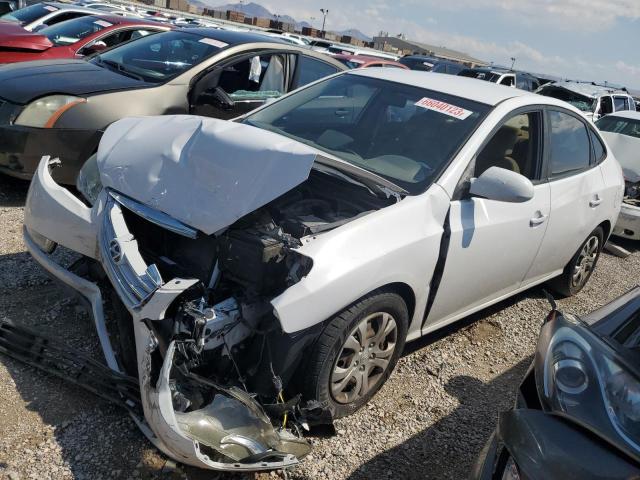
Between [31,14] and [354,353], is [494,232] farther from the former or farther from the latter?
[31,14]

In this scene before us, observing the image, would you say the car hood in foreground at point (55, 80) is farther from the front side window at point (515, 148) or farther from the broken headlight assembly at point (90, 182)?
the front side window at point (515, 148)

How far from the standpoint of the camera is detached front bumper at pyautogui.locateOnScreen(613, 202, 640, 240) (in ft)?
22.1

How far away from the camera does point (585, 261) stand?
4.90 meters

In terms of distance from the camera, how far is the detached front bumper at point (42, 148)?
4.38m

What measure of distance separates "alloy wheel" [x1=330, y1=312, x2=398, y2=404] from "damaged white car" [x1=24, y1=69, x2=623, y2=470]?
0.03 feet

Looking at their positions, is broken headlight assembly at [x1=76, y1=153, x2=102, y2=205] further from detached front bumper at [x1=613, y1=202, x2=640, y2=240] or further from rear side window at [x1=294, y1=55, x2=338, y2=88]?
Result: detached front bumper at [x1=613, y1=202, x2=640, y2=240]

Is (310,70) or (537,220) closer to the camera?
(537,220)

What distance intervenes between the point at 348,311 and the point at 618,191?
10.9ft

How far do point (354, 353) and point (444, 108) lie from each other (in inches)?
65.1

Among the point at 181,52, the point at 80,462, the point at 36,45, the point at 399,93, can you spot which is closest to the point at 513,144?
the point at 399,93

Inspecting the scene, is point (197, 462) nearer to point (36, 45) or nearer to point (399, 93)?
point (399, 93)

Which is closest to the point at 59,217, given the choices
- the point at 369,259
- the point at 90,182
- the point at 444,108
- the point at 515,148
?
the point at 90,182

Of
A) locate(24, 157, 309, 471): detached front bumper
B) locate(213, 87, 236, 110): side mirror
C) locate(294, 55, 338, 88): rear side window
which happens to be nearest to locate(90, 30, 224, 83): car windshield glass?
locate(213, 87, 236, 110): side mirror

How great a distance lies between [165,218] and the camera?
2619mm
